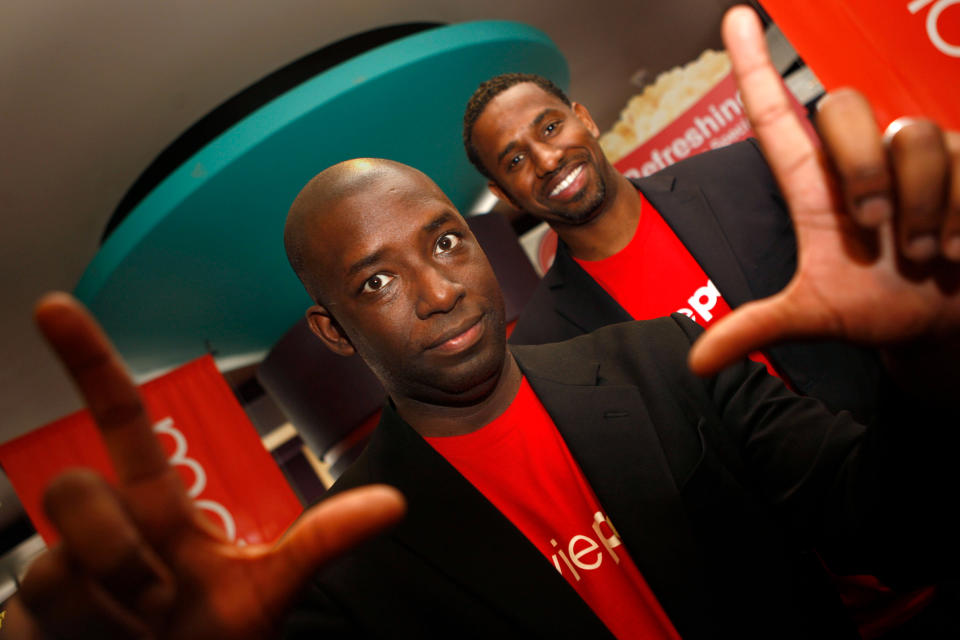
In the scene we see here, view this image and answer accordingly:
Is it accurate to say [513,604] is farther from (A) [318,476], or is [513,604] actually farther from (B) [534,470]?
(A) [318,476]

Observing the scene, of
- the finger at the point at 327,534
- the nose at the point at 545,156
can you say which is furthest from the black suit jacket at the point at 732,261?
the finger at the point at 327,534

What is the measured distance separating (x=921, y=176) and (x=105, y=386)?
1000mm

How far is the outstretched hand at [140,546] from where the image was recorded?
67cm

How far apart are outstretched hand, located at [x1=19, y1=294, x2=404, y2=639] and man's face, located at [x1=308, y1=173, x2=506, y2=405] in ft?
1.91

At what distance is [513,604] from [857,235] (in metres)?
0.91

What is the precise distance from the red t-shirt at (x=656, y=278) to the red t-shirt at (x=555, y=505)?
0.86m

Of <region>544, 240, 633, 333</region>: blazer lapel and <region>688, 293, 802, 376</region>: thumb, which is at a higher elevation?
<region>544, 240, 633, 333</region>: blazer lapel

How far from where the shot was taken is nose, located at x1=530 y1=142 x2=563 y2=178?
233 centimetres

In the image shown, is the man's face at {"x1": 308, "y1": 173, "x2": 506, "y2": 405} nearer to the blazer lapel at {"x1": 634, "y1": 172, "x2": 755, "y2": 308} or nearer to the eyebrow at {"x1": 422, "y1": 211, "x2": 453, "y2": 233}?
the eyebrow at {"x1": 422, "y1": 211, "x2": 453, "y2": 233}

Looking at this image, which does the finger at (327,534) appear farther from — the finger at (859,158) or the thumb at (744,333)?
the finger at (859,158)

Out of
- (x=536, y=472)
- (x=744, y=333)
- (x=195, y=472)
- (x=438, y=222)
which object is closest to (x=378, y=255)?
(x=438, y=222)

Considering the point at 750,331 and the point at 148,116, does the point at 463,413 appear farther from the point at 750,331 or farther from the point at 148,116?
the point at 148,116

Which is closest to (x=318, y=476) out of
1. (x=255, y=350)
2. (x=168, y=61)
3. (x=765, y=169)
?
(x=255, y=350)

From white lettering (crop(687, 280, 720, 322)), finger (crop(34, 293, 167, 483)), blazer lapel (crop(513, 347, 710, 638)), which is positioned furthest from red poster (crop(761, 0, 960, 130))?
finger (crop(34, 293, 167, 483))
